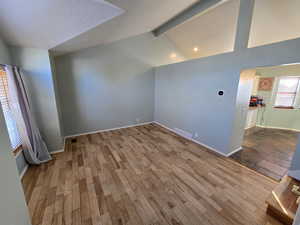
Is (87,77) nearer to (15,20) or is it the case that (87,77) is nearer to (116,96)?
(116,96)

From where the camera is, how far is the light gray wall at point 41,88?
7.97 feet

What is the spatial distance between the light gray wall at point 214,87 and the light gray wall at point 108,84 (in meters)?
0.96

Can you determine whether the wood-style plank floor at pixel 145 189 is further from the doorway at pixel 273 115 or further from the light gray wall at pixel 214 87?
the doorway at pixel 273 115

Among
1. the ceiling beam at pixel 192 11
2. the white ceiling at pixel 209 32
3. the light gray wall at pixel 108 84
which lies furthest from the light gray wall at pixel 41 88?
the white ceiling at pixel 209 32

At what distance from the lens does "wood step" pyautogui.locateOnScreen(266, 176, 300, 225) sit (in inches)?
57.4

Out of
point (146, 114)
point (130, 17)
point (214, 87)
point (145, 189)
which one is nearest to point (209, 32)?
point (214, 87)

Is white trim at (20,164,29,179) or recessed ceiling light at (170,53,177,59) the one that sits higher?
recessed ceiling light at (170,53,177,59)

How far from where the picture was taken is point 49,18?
1.56 m

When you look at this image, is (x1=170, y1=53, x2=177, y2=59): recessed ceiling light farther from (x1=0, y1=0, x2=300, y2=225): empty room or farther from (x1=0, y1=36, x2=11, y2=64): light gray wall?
(x1=0, y1=36, x2=11, y2=64): light gray wall

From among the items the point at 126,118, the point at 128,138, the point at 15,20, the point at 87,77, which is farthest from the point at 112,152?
the point at 15,20

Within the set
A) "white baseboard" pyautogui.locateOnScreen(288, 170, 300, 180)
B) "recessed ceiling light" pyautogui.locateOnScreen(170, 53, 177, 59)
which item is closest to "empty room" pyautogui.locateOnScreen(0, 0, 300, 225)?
"white baseboard" pyautogui.locateOnScreen(288, 170, 300, 180)

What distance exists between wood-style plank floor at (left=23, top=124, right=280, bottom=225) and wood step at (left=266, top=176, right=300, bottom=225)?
0.37 ft

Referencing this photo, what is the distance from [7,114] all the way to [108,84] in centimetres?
242

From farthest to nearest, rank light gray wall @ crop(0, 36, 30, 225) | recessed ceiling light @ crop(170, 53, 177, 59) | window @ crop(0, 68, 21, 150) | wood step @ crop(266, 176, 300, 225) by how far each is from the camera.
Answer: recessed ceiling light @ crop(170, 53, 177, 59), window @ crop(0, 68, 21, 150), wood step @ crop(266, 176, 300, 225), light gray wall @ crop(0, 36, 30, 225)
